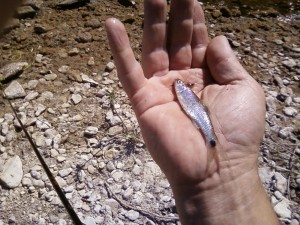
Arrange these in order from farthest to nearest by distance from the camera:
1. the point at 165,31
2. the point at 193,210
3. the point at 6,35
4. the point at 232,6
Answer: the point at 232,6
the point at 6,35
the point at 165,31
the point at 193,210

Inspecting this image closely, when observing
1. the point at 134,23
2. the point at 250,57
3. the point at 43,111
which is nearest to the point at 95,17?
the point at 134,23

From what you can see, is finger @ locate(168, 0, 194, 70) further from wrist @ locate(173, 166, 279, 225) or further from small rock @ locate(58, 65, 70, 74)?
small rock @ locate(58, 65, 70, 74)

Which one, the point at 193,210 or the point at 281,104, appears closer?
the point at 193,210

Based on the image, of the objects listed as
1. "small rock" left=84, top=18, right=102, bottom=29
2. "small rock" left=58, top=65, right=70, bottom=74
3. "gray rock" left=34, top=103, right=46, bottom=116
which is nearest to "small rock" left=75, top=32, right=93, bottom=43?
"small rock" left=84, top=18, right=102, bottom=29

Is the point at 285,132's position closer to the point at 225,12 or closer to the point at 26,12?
the point at 225,12

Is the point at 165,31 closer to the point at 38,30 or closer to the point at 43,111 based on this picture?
the point at 43,111

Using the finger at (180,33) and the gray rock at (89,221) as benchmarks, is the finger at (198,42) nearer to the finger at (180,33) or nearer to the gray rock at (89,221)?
the finger at (180,33)

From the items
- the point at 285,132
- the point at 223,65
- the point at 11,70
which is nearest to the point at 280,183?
the point at 285,132

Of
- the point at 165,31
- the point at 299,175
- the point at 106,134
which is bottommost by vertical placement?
the point at 299,175
